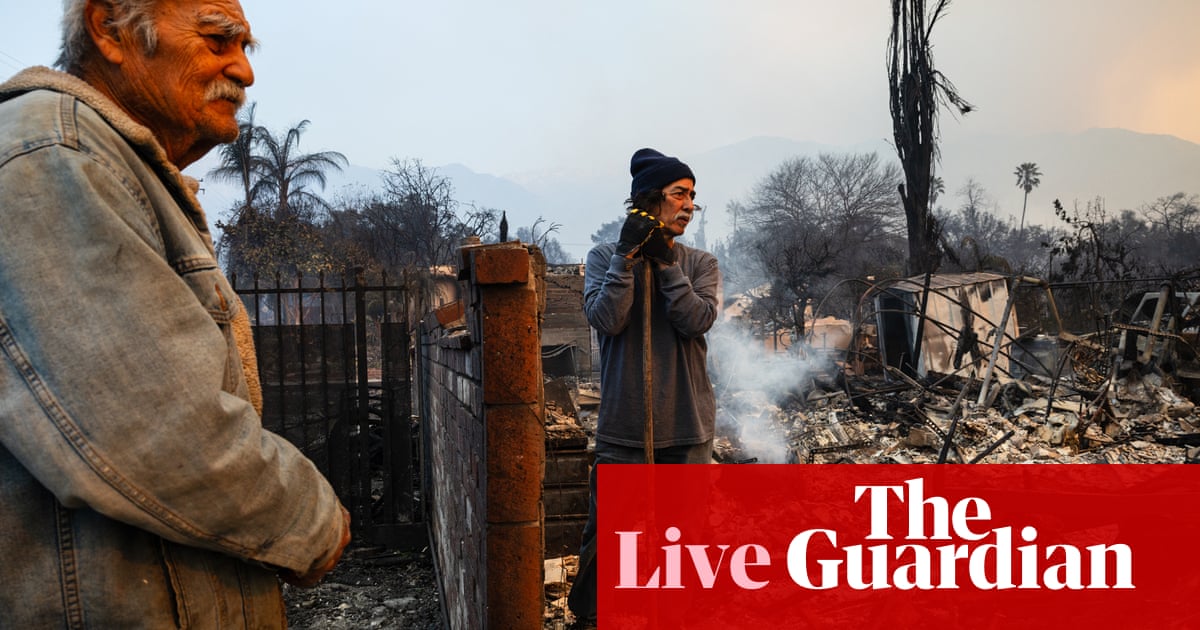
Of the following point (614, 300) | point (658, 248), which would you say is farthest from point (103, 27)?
point (658, 248)

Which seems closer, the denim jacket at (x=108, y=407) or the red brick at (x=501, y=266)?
the denim jacket at (x=108, y=407)

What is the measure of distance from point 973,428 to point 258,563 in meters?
8.09

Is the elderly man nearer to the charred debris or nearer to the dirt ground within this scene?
the dirt ground

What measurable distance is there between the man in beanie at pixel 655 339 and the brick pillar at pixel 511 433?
118 centimetres

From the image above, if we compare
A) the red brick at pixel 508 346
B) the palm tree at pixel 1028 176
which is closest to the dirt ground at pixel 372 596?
the red brick at pixel 508 346

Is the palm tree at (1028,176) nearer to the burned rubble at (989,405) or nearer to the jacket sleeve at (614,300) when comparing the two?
Answer: the burned rubble at (989,405)

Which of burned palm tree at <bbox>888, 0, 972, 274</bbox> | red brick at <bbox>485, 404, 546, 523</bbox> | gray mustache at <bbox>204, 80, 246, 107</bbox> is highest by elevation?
burned palm tree at <bbox>888, 0, 972, 274</bbox>

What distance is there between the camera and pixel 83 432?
0.99m

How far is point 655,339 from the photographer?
3.30 metres

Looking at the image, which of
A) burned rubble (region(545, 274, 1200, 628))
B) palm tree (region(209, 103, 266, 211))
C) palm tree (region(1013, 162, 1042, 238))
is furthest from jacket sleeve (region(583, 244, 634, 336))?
palm tree (region(1013, 162, 1042, 238))

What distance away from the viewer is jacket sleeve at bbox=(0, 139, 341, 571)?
985 millimetres

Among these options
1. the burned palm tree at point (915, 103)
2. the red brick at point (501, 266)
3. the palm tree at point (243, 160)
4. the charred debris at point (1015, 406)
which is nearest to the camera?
the red brick at point (501, 266)

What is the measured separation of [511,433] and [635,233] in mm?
1509

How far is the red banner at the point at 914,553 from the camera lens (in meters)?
3.23
